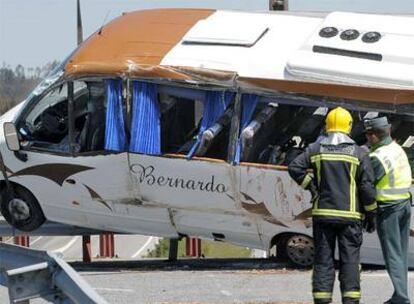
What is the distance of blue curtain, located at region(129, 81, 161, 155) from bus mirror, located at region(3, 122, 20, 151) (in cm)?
150

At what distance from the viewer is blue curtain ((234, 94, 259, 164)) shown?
10.8 metres

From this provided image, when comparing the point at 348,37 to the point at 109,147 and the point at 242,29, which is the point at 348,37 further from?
the point at 109,147

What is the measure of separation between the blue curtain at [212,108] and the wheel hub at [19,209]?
7.38 ft

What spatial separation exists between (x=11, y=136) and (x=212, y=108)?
244 cm

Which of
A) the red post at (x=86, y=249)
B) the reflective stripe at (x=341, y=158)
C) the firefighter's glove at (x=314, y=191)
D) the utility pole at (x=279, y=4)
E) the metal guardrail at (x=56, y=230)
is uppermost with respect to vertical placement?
the reflective stripe at (x=341, y=158)

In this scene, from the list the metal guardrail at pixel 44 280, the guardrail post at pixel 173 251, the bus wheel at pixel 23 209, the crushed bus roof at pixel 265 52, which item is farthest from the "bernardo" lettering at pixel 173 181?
the metal guardrail at pixel 44 280

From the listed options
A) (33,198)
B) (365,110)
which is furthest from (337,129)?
(33,198)

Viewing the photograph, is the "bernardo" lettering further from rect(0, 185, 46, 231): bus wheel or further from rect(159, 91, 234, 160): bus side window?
rect(0, 185, 46, 231): bus wheel

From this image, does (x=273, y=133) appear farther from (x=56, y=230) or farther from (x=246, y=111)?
(x=56, y=230)

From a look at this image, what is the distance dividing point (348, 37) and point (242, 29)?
1.24 m

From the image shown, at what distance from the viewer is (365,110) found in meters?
10.3

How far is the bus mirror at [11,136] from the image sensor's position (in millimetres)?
11617

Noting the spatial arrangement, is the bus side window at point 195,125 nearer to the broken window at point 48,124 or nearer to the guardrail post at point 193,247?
the broken window at point 48,124

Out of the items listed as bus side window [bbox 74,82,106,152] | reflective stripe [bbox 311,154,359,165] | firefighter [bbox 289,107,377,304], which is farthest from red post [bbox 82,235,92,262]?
reflective stripe [bbox 311,154,359,165]
